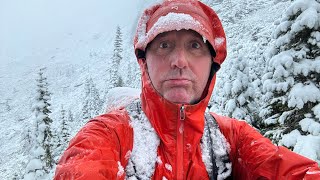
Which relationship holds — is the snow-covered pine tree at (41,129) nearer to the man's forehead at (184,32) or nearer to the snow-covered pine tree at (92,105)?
the man's forehead at (184,32)

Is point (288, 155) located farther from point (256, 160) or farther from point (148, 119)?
point (148, 119)

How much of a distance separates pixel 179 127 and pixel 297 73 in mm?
8034

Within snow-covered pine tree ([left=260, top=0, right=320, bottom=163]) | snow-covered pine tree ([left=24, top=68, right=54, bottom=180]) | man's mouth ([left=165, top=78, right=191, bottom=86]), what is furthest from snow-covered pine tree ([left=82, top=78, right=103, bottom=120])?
man's mouth ([left=165, top=78, right=191, bottom=86])

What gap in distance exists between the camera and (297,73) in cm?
980

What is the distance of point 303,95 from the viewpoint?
9594 millimetres

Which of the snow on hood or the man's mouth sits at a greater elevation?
the snow on hood

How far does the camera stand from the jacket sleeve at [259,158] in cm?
273

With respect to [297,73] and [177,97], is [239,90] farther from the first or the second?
[177,97]

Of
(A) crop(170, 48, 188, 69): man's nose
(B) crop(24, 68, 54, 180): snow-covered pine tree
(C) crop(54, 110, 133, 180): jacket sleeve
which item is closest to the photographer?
(C) crop(54, 110, 133, 180): jacket sleeve

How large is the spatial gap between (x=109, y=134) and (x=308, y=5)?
8866 mm

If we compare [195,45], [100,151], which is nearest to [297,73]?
[195,45]

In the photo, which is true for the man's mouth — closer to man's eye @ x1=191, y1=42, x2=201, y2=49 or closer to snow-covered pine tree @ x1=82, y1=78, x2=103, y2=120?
man's eye @ x1=191, y1=42, x2=201, y2=49

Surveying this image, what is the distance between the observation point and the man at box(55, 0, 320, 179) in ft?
9.11

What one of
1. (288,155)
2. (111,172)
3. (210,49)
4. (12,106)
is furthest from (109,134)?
(12,106)
